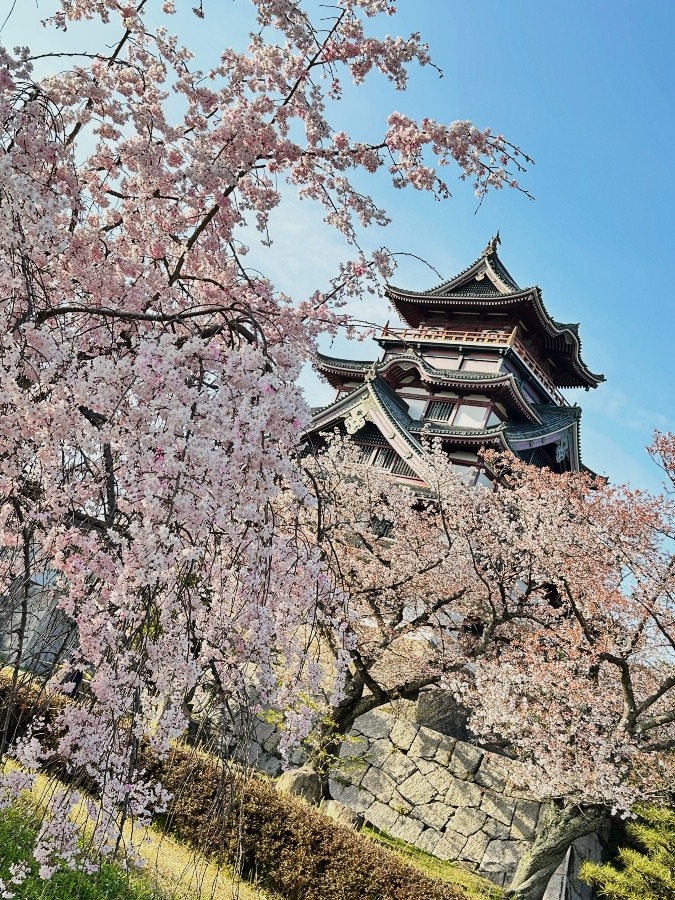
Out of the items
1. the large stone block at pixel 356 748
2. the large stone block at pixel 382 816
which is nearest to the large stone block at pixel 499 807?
the large stone block at pixel 382 816

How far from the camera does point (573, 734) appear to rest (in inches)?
404

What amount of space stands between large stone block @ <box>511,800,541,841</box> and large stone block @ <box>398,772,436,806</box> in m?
1.63

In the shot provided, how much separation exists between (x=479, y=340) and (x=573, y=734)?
16.8m

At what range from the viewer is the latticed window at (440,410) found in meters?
23.5

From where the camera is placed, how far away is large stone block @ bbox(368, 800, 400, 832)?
501 inches

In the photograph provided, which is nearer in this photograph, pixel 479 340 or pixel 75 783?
pixel 75 783

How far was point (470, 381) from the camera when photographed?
2173cm

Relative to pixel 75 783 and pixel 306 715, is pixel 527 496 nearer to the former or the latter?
pixel 306 715

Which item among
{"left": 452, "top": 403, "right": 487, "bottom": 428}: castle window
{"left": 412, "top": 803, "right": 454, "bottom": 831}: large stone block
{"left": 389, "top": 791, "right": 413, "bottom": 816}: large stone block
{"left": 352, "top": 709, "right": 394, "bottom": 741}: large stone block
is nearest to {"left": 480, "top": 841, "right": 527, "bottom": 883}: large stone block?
{"left": 412, "top": 803, "right": 454, "bottom": 831}: large stone block

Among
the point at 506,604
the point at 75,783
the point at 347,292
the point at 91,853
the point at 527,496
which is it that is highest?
the point at 527,496

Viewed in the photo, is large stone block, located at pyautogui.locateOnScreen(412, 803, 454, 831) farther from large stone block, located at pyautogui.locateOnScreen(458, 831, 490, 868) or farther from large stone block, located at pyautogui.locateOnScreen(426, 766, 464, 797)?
large stone block, located at pyautogui.locateOnScreen(458, 831, 490, 868)

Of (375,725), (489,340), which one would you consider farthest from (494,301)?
(375,725)

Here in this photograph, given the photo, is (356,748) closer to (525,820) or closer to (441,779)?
(441,779)

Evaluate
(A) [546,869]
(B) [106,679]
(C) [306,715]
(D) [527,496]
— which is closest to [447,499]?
(D) [527,496]
